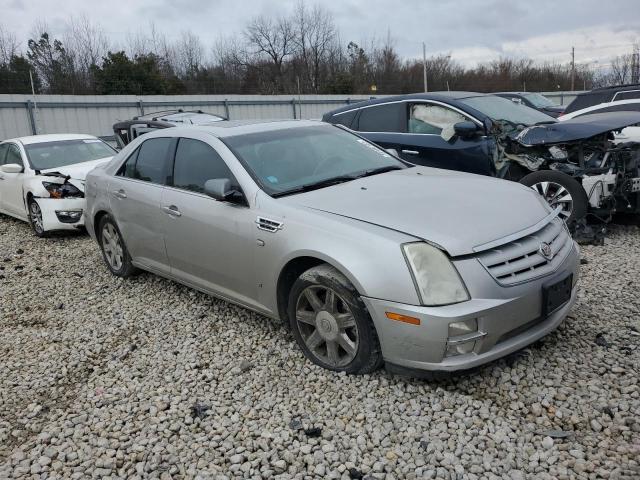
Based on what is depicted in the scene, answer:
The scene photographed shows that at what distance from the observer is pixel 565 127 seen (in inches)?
238

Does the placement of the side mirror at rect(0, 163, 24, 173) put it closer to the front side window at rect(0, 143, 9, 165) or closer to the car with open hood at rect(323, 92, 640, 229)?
the front side window at rect(0, 143, 9, 165)

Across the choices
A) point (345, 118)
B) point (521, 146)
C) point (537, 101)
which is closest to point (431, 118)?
point (521, 146)

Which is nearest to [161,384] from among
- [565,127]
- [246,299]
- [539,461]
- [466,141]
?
[246,299]

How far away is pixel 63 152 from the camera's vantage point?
27.5ft

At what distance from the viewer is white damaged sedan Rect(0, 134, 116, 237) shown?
7531mm

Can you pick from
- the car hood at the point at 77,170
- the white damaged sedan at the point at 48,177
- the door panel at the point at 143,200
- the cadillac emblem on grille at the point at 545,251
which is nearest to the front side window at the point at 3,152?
the white damaged sedan at the point at 48,177

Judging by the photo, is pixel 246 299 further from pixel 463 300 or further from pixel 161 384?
pixel 463 300

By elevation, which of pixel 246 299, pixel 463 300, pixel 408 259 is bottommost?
pixel 246 299

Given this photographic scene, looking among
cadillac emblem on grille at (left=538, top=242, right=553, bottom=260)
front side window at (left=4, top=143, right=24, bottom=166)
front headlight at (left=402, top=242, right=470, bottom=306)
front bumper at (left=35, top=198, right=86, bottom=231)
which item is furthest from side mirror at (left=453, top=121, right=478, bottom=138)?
front side window at (left=4, top=143, right=24, bottom=166)

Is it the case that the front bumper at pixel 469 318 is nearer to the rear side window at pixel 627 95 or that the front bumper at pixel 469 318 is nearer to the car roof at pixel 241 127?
the car roof at pixel 241 127

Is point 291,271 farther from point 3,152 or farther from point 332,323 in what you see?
point 3,152

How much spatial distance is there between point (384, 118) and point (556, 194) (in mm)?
2487

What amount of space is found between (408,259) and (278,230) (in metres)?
0.95

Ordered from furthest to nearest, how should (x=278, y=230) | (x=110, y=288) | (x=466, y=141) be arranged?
1. (x=466, y=141)
2. (x=110, y=288)
3. (x=278, y=230)
